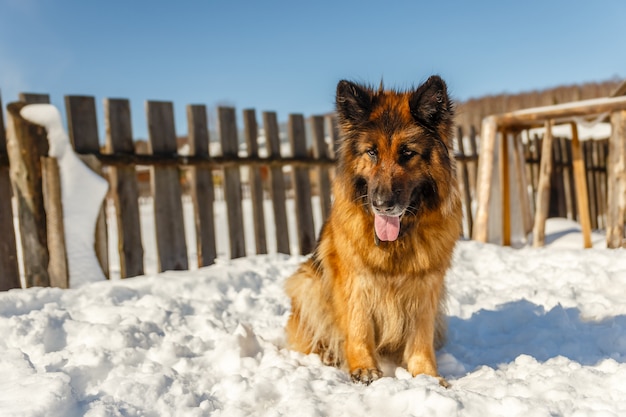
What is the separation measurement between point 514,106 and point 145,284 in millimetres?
49546

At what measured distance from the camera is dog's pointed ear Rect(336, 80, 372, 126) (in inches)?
118

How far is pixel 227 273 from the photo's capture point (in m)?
5.04

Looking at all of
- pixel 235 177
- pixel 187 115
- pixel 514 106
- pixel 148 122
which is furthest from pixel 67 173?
pixel 514 106

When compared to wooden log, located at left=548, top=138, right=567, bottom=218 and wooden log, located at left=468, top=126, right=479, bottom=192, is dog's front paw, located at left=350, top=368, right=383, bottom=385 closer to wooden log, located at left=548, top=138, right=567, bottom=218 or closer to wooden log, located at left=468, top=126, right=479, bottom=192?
wooden log, located at left=468, top=126, right=479, bottom=192

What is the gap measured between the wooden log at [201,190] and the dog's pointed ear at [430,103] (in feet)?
11.3

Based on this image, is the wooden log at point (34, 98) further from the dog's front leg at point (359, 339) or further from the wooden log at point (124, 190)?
the dog's front leg at point (359, 339)

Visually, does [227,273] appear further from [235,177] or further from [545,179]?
[545,179]

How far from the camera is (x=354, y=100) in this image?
301 cm

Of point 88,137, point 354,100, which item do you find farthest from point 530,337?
point 88,137

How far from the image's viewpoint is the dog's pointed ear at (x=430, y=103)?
9.41ft

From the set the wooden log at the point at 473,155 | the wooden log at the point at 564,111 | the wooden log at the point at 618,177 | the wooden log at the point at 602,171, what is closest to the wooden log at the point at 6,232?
the wooden log at the point at 564,111

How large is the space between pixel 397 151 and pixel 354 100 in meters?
0.45

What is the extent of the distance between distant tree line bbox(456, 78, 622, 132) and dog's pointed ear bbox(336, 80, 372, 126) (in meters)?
42.6

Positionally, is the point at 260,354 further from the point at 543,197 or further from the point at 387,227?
the point at 543,197
